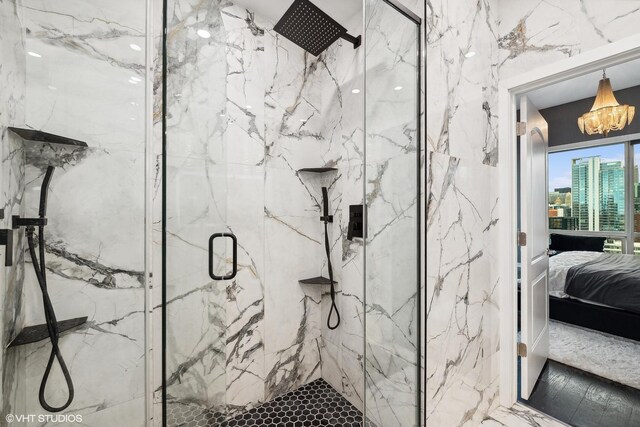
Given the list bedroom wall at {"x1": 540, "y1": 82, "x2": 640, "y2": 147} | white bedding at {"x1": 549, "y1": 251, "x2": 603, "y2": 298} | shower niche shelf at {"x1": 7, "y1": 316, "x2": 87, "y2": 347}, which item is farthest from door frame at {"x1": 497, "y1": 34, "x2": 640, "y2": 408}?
bedroom wall at {"x1": 540, "y1": 82, "x2": 640, "y2": 147}

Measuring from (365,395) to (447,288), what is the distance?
2.45 feet

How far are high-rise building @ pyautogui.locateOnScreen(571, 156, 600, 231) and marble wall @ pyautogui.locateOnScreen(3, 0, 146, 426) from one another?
6.61 meters

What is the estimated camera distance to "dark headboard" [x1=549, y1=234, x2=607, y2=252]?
4.71 m

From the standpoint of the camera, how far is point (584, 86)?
155 inches

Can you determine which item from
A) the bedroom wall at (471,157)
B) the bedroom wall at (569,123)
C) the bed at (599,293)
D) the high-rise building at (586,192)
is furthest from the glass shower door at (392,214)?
the high-rise building at (586,192)

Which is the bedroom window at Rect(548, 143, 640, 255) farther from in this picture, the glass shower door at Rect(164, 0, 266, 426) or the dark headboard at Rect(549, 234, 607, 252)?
the glass shower door at Rect(164, 0, 266, 426)

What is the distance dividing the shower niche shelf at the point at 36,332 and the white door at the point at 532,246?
2512mm

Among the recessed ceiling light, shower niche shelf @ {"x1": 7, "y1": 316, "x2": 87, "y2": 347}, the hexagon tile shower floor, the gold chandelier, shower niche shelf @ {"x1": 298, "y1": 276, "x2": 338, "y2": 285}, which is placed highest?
the gold chandelier

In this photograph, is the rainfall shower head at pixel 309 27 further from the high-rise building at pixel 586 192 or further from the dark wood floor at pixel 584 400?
the high-rise building at pixel 586 192

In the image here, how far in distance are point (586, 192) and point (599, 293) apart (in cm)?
312

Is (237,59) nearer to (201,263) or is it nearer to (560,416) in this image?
(201,263)

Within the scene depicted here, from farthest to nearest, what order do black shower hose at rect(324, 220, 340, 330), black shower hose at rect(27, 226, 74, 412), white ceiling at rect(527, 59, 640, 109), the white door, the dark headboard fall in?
the dark headboard → white ceiling at rect(527, 59, 640, 109) → black shower hose at rect(324, 220, 340, 330) → the white door → black shower hose at rect(27, 226, 74, 412)

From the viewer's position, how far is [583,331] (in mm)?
3010

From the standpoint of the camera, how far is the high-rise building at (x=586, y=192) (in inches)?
191
